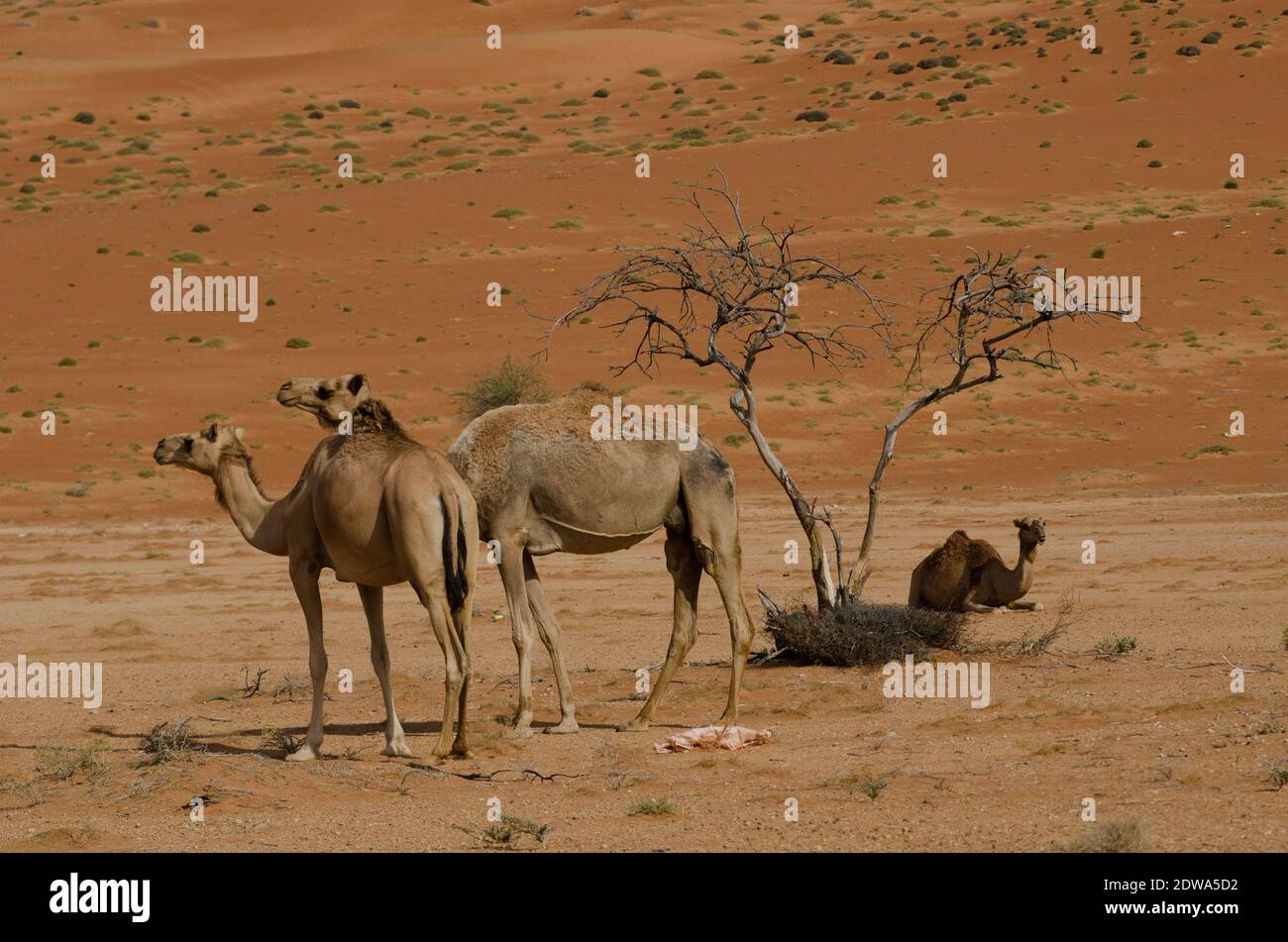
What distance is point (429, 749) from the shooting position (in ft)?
34.8

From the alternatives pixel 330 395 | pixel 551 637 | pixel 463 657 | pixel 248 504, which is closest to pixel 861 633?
pixel 551 637

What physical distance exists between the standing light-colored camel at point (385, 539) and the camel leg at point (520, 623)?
72 cm

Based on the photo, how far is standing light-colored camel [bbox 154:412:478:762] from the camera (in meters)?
9.77

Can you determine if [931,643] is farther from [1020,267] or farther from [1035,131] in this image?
[1035,131]

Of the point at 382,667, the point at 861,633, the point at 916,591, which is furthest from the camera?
the point at 916,591

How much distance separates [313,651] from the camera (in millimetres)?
10242

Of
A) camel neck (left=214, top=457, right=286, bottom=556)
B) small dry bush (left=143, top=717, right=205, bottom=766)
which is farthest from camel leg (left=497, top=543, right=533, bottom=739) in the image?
small dry bush (left=143, top=717, right=205, bottom=766)

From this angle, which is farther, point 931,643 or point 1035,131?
point 1035,131

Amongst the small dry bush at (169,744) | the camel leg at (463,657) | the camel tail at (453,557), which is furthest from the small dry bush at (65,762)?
the camel tail at (453,557)

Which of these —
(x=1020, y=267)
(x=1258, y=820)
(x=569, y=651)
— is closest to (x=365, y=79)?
(x=1020, y=267)

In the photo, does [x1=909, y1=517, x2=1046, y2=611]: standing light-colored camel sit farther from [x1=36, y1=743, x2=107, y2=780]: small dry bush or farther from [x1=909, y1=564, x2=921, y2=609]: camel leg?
[x1=36, y1=743, x2=107, y2=780]: small dry bush

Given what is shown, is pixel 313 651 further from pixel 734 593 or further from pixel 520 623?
pixel 734 593

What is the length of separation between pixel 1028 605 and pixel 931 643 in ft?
8.97

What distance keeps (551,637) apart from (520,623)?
13.1 inches
